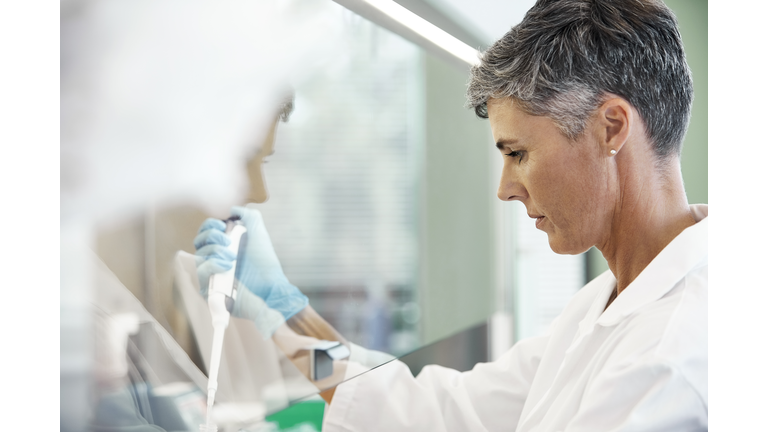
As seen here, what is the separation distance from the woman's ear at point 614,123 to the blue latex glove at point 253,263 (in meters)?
0.42

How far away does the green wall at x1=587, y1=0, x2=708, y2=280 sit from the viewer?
2.11 ft

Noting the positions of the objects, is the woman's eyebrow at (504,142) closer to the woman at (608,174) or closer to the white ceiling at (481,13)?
the woman at (608,174)

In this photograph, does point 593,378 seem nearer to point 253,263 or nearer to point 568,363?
point 568,363

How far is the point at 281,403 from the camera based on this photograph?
0.67 m

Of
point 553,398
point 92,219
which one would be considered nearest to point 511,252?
point 553,398

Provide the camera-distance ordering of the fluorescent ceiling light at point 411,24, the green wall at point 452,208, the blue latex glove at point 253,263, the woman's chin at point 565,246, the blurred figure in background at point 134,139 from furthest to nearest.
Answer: the green wall at point 452,208
the fluorescent ceiling light at point 411,24
the woman's chin at point 565,246
the blue latex glove at point 253,263
the blurred figure in background at point 134,139

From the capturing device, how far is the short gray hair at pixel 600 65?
0.59 m

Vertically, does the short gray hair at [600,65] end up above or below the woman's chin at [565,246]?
above

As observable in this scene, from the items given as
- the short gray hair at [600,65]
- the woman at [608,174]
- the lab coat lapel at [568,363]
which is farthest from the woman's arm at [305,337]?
the short gray hair at [600,65]

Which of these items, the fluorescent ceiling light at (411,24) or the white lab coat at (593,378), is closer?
the white lab coat at (593,378)

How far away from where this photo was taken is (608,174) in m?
0.63

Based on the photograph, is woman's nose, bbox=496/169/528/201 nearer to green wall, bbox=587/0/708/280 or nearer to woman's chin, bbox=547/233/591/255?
woman's chin, bbox=547/233/591/255
